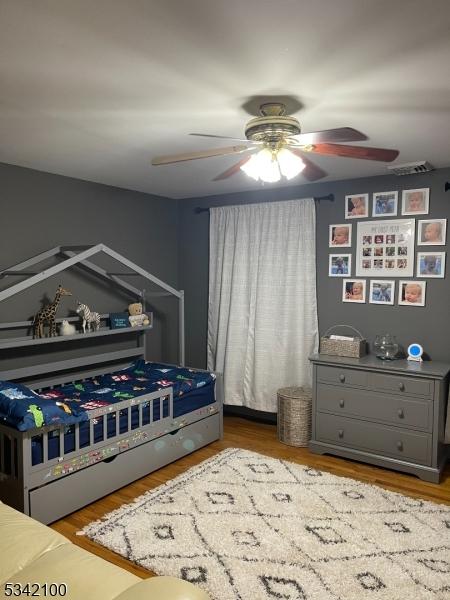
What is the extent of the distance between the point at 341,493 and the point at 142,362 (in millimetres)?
2205

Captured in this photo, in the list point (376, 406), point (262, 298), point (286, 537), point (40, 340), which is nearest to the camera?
point (286, 537)

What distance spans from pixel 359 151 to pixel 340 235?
84.8 inches

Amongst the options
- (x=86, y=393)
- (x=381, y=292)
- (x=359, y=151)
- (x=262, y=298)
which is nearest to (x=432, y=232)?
(x=381, y=292)

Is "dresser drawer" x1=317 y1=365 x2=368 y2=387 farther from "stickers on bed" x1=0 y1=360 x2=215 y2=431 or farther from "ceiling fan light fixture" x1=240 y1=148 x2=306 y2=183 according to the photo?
"ceiling fan light fixture" x1=240 y1=148 x2=306 y2=183

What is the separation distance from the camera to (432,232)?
149 inches

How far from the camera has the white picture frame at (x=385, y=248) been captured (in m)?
3.90

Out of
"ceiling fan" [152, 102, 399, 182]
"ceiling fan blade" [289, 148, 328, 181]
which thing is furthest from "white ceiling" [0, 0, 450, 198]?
"ceiling fan blade" [289, 148, 328, 181]

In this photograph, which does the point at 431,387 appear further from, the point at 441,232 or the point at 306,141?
the point at 306,141

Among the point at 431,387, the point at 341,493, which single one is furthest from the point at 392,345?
the point at 341,493

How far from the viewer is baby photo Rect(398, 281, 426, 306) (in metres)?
3.86

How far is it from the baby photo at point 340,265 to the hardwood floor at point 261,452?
64.9 inches

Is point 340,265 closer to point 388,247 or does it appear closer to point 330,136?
point 388,247

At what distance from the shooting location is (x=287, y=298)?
14.7ft

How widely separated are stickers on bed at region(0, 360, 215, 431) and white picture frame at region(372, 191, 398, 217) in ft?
6.90
